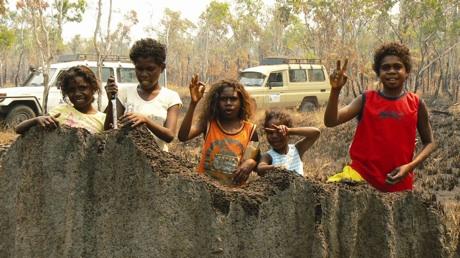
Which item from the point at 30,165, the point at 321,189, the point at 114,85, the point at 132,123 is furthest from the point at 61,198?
the point at 321,189

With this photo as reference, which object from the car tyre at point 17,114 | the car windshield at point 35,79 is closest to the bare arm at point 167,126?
the car tyre at point 17,114

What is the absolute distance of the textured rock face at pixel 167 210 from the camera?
211 centimetres

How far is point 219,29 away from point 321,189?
33897 millimetres

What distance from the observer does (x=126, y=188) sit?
7.13ft

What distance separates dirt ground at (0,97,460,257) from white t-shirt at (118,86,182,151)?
597 millimetres

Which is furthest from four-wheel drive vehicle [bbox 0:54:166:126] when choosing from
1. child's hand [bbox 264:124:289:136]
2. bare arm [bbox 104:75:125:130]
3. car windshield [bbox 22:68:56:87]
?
child's hand [bbox 264:124:289:136]

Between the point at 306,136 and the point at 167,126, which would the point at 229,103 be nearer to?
the point at 167,126

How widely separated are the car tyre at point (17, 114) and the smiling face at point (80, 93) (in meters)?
8.29

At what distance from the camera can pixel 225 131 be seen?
286cm

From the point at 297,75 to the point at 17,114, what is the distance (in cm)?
799

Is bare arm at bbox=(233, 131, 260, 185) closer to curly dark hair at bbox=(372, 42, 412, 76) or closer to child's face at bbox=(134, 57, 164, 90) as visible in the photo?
child's face at bbox=(134, 57, 164, 90)

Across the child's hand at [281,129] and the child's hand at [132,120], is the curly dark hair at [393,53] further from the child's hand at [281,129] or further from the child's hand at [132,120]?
the child's hand at [132,120]

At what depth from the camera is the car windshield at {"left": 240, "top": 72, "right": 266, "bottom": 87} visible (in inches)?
564

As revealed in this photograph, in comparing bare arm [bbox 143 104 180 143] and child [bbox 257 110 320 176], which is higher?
bare arm [bbox 143 104 180 143]
